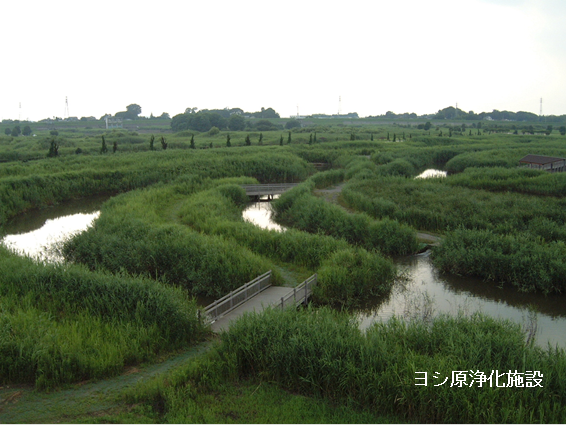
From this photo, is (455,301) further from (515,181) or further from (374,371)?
(515,181)

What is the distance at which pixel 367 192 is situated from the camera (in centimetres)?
2783

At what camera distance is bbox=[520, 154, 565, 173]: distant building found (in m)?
35.8

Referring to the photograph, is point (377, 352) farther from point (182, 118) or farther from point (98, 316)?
point (182, 118)

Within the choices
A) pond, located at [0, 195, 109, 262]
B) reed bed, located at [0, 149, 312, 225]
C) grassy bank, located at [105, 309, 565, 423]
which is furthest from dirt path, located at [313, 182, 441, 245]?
pond, located at [0, 195, 109, 262]

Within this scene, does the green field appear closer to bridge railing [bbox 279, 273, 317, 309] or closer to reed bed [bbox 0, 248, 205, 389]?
reed bed [bbox 0, 248, 205, 389]

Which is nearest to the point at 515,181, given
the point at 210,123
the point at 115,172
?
the point at 115,172

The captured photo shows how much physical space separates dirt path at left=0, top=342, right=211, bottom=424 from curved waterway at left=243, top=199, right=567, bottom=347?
6689 mm

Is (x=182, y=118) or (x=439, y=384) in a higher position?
(x=182, y=118)

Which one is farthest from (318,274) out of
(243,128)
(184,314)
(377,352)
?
(243,128)

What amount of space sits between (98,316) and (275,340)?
4422 mm

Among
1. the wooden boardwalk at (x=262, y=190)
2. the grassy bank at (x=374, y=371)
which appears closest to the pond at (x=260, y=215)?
the wooden boardwalk at (x=262, y=190)

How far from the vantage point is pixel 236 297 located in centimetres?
1300

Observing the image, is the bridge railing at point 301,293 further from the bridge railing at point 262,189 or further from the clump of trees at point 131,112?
the clump of trees at point 131,112

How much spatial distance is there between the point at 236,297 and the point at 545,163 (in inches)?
1243
